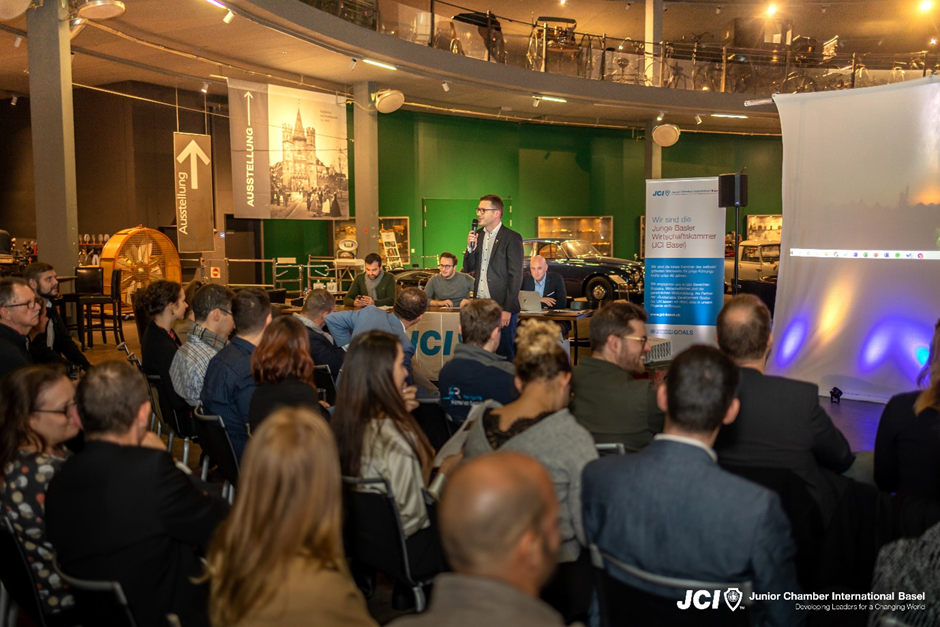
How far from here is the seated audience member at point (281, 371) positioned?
10.4 feet

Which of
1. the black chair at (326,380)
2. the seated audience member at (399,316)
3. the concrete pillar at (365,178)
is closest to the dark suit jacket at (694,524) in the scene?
the black chair at (326,380)

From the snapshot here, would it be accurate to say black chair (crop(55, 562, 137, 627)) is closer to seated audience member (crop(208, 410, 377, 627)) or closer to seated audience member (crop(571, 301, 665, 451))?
seated audience member (crop(208, 410, 377, 627))

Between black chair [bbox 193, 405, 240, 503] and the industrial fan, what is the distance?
862 cm

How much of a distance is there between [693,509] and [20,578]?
192 cm

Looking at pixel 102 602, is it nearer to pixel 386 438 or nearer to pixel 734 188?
pixel 386 438

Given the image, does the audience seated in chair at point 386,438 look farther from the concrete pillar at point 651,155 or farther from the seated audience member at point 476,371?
the concrete pillar at point 651,155

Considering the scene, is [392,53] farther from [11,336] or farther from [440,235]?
[11,336]

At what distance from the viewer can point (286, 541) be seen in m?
1.47

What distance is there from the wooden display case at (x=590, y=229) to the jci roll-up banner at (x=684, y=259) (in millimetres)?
11027

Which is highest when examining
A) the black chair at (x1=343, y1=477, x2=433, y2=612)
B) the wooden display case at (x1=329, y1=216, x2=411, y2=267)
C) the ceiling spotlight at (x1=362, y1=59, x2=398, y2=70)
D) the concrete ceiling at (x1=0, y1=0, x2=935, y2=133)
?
the concrete ceiling at (x1=0, y1=0, x2=935, y2=133)

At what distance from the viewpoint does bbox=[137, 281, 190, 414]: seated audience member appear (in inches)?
182

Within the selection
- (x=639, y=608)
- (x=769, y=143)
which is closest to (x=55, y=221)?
(x=639, y=608)

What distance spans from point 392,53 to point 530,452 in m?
10.8

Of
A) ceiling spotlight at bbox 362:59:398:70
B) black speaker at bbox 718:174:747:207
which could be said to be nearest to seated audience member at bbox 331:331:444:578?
black speaker at bbox 718:174:747:207
